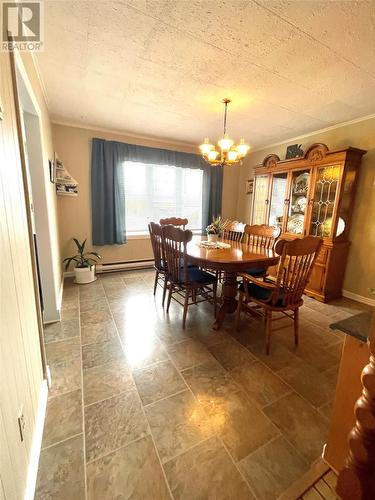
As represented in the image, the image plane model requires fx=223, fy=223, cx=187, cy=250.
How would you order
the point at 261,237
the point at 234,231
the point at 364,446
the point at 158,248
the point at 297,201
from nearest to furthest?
the point at 364,446
the point at 158,248
the point at 261,237
the point at 234,231
the point at 297,201

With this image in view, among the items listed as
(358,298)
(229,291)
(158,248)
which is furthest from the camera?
(358,298)

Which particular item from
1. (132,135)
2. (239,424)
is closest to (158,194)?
(132,135)

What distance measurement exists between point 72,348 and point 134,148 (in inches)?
129

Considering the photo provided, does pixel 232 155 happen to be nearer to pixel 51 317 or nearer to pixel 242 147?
pixel 242 147

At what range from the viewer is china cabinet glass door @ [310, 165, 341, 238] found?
9.82 feet

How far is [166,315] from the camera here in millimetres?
2584

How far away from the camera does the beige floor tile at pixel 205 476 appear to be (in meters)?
1.00

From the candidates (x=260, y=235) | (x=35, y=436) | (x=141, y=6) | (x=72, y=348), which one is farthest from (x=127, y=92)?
(x=35, y=436)

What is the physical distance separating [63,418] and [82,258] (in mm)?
2529

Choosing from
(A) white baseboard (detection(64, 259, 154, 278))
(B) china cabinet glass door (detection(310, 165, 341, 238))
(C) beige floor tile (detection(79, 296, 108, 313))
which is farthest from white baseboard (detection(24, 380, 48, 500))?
(B) china cabinet glass door (detection(310, 165, 341, 238))

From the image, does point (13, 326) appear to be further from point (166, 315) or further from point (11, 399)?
point (166, 315)

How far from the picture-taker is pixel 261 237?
2.85 m

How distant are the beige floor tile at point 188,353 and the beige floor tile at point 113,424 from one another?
45 centimetres

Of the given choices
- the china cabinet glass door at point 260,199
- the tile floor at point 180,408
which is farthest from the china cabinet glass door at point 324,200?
the tile floor at point 180,408
